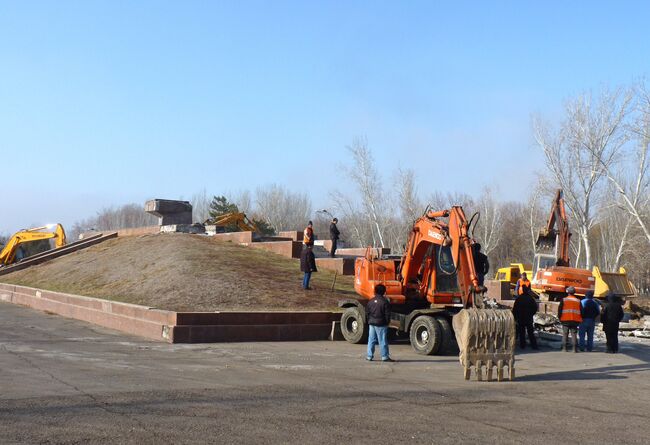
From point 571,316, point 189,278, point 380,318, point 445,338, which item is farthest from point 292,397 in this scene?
point 189,278

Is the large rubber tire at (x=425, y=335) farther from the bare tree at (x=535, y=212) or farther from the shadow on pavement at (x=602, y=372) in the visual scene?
the bare tree at (x=535, y=212)

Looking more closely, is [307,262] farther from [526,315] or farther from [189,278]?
[526,315]

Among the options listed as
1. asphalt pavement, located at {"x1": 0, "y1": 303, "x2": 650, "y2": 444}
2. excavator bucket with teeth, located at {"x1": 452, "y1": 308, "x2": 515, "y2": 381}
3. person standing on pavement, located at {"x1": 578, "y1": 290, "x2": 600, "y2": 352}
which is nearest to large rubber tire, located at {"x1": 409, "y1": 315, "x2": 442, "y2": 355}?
asphalt pavement, located at {"x1": 0, "y1": 303, "x2": 650, "y2": 444}

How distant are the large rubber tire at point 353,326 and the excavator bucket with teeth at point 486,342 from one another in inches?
198

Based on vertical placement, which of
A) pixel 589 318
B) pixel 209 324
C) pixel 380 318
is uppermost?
pixel 380 318

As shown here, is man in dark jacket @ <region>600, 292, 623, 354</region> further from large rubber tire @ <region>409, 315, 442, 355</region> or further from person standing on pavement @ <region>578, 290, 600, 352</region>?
large rubber tire @ <region>409, 315, 442, 355</region>

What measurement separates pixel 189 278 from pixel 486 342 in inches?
471

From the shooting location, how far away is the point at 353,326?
18250 mm

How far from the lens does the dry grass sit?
68.1 feet

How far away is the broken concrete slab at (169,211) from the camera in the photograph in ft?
116

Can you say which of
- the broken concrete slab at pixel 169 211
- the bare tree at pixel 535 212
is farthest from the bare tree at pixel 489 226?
the broken concrete slab at pixel 169 211

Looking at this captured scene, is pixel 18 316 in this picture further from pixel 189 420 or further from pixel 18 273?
pixel 189 420

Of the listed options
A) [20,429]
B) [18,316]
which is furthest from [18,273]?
[20,429]

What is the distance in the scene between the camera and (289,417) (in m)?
8.84
